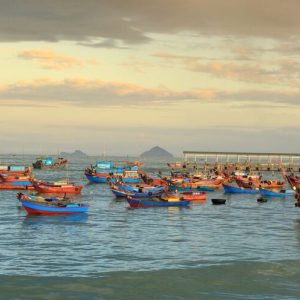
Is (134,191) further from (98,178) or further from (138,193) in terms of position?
(98,178)

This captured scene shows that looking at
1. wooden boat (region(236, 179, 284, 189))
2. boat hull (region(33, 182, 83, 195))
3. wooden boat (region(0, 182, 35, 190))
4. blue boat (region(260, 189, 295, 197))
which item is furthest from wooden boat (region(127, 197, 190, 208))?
wooden boat (region(0, 182, 35, 190))

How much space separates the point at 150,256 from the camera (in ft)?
145

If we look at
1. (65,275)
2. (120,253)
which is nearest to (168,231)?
(120,253)

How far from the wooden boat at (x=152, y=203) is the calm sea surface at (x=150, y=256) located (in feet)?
18.8

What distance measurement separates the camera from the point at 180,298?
3356cm

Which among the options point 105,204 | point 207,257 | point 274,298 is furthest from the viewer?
point 105,204

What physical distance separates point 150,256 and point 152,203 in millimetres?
34325

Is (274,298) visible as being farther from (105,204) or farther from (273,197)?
(273,197)

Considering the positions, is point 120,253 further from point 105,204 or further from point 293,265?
point 105,204

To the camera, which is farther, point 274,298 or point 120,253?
point 120,253

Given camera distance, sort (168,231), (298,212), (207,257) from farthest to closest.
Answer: (298,212)
(168,231)
(207,257)

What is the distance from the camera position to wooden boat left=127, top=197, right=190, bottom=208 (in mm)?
77500

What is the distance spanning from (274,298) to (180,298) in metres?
5.50

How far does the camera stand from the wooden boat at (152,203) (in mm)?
77500
